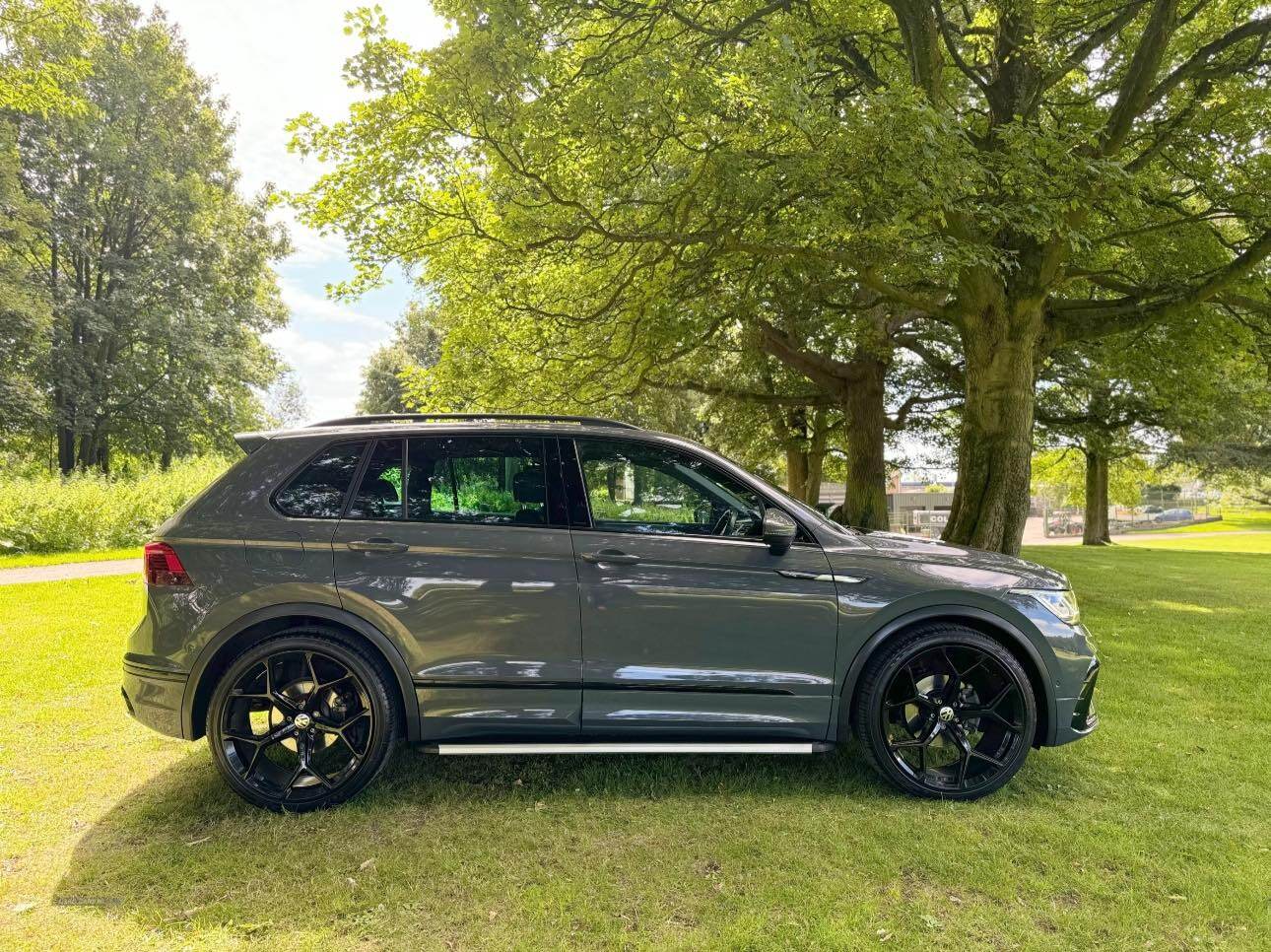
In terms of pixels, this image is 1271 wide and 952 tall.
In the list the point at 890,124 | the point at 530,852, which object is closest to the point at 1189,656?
the point at 890,124

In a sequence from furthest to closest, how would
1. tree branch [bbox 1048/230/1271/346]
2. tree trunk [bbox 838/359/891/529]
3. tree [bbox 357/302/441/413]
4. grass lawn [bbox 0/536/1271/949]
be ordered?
1. tree [bbox 357/302/441/413]
2. tree trunk [bbox 838/359/891/529]
3. tree branch [bbox 1048/230/1271/346]
4. grass lawn [bbox 0/536/1271/949]

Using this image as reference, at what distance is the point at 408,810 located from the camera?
345 centimetres

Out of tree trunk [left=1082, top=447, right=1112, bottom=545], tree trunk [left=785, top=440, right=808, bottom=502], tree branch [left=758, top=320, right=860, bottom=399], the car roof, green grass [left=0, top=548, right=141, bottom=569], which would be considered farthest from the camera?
tree trunk [left=1082, top=447, right=1112, bottom=545]

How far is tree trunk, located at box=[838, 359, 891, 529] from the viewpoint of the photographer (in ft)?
50.4

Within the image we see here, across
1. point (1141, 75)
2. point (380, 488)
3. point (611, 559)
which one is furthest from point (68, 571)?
point (1141, 75)

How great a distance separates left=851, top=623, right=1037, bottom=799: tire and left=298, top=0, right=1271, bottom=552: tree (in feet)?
14.0

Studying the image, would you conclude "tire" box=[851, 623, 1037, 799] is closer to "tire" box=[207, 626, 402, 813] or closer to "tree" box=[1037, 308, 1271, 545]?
"tire" box=[207, 626, 402, 813]

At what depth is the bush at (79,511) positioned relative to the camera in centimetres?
1422

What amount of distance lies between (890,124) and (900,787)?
17.3 feet

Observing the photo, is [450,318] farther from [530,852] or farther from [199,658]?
[530,852]

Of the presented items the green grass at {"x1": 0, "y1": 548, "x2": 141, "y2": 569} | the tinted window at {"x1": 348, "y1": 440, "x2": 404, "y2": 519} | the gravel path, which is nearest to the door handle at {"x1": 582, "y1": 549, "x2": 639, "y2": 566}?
the tinted window at {"x1": 348, "y1": 440, "x2": 404, "y2": 519}

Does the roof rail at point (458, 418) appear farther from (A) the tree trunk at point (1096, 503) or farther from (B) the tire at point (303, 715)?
(A) the tree trunk at point (1096, 503)

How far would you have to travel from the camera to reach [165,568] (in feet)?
11.3

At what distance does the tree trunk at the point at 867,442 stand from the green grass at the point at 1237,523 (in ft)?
156
